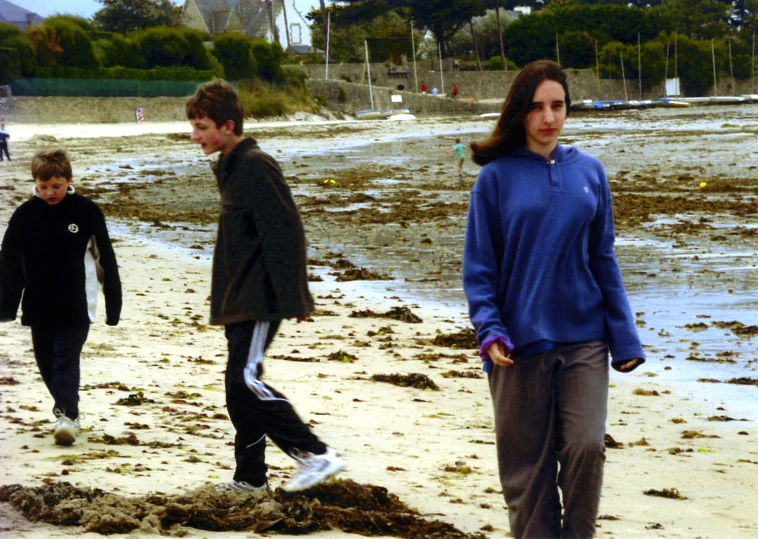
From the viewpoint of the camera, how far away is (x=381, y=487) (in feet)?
14.8

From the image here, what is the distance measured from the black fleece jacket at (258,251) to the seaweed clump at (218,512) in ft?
2.28

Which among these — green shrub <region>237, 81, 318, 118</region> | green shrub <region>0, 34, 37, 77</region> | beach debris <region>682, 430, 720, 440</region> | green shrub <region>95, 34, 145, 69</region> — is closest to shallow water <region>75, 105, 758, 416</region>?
beach debris <region>682, 430, 720, 440</region>

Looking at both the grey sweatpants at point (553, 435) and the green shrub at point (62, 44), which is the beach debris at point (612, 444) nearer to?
the grey sweatpants at point (553, 435)

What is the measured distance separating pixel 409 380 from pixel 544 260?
4.09 metres

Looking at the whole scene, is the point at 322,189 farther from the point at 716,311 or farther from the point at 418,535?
the point at 418,535

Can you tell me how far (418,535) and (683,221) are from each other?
13.4m

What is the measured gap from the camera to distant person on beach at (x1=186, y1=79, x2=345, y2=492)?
4.18 metres

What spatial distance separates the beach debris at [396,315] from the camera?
987 centimetres

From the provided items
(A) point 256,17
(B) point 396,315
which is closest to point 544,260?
(B) point 396,315

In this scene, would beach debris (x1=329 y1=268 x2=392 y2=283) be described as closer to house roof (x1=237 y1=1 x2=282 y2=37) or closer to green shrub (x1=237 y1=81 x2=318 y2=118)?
green shrub (x1=237 y1=81 x2=318 y2=118)

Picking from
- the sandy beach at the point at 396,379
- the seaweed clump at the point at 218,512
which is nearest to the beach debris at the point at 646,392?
the sandy beach at the point at 396,379

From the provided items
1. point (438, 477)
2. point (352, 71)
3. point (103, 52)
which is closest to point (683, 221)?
point (438, 477)

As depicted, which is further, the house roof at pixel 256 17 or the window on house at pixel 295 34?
the window on house at pixel 295 34

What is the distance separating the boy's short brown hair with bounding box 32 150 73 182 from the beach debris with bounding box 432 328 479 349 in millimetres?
4370
